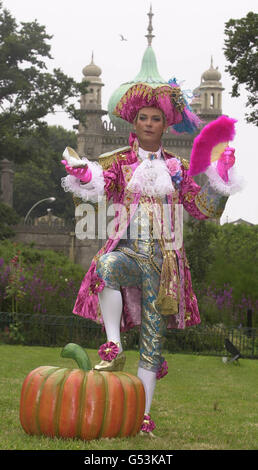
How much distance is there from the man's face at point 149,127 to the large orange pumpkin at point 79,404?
71.6 inches

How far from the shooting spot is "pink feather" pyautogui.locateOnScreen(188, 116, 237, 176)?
18.4 feet

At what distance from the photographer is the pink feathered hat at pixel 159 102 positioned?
612 cm

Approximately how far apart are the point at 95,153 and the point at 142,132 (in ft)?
130

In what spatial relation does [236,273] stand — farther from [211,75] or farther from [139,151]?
[211,75]

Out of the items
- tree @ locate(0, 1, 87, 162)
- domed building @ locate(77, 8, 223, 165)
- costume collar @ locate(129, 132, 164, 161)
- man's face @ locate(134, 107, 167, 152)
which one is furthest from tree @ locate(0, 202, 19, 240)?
man's face @ locate(134, 107, 167, 152)

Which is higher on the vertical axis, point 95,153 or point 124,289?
point 95,153

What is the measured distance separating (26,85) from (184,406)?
2140 centimetres

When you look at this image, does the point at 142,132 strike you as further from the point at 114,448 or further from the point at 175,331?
the point at 175,331

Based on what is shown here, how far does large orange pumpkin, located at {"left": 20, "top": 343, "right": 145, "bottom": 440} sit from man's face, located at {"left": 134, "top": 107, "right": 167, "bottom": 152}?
5.97ft

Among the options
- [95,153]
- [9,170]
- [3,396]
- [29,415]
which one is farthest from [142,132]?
[95,153]

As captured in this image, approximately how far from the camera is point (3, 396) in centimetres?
735

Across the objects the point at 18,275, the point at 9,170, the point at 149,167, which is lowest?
the point at 18,275

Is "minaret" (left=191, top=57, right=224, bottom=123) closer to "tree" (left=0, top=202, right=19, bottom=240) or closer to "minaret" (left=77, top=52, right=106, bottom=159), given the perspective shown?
"minaret" (left=77, top=52, right=106, bottom=159)
